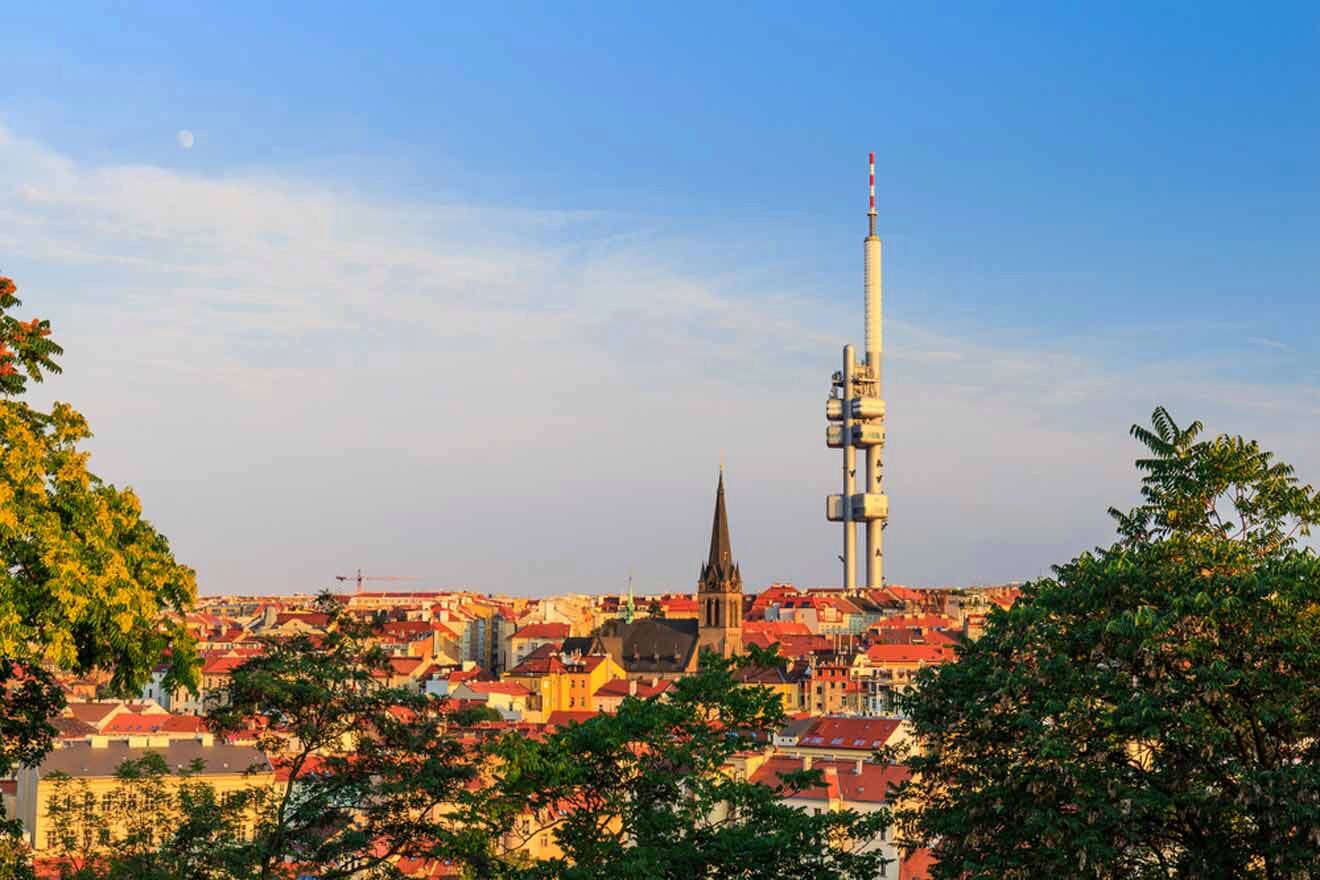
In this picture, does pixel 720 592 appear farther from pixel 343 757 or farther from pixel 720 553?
pixel 343 757

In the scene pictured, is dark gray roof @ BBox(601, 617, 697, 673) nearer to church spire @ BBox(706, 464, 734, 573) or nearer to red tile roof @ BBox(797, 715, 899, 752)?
church spire @ BBox(706, 464, 734, 573)

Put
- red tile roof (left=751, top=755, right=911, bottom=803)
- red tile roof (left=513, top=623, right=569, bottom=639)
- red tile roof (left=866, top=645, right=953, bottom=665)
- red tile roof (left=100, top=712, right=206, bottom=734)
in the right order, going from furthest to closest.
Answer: red tile roof (left=513, top=623, right=569, bottom=639) → red tile roof (left=866, top=645, right=953, bottom=665) → red tile roof (left=100, top=712, right=206, bottom=734) → red tile roof (left=751, top=755, right=911, bottom=803)

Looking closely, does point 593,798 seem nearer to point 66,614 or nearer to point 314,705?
point 314,705

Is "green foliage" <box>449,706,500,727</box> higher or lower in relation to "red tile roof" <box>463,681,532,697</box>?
higher

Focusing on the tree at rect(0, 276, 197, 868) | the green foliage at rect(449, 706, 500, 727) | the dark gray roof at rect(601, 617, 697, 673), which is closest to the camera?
the tree at rect(0, 276, 197, 868)

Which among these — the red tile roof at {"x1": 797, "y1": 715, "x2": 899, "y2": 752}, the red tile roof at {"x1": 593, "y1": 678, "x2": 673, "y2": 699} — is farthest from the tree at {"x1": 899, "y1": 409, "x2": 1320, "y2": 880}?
the red tile roof at {"x1": 593, "y1": 678, "x2": 673, "y2": 699}

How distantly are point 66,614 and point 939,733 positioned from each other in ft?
37.0

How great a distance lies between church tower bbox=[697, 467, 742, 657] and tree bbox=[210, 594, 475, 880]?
14257 centimetres

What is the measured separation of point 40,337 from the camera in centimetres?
1930

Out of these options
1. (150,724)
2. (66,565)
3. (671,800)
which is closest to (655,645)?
(150,724)

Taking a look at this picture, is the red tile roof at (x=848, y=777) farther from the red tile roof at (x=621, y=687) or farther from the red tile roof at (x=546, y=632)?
the red tile roof at (x=546, y=632)

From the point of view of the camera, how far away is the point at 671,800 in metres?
21.3

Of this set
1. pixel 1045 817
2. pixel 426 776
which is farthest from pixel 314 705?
pixel 1045 817

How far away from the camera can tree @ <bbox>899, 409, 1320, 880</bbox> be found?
19.3 m
